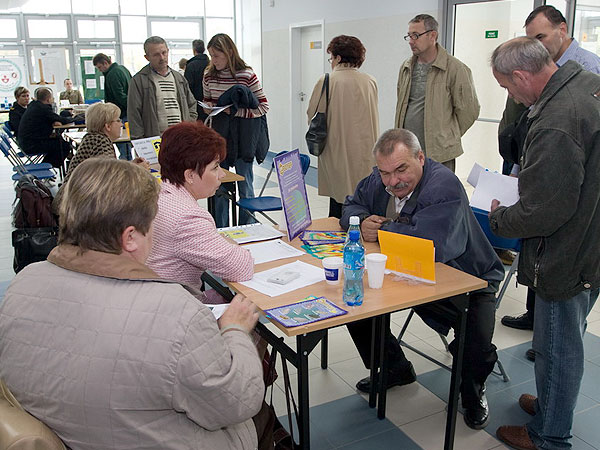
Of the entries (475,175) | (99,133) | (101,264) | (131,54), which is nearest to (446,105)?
(475,175)

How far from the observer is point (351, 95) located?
4277 mm

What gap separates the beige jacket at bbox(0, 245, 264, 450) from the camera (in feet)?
3.90

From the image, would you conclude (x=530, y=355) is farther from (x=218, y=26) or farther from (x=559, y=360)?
(x=218, y=26)

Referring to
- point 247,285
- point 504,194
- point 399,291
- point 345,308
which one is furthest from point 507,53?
point 247,285

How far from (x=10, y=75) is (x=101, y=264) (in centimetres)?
1297

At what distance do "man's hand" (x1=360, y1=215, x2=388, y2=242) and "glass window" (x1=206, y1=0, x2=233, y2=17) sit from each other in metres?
12.0

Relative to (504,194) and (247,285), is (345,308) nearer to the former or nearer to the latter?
(247,285)

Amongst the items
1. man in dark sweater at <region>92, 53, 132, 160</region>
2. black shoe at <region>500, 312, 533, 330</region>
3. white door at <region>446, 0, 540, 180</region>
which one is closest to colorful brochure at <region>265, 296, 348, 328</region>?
black shoe at <region>500, 312, 533, 330</region>

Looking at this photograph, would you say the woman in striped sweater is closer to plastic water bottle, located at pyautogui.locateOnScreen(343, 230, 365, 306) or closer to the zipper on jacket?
plastic water bottle, located at pyautogui.locateOnScreen(343, 230, 365, 306)

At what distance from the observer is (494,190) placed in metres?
2.39

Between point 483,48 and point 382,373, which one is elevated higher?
point 483,48

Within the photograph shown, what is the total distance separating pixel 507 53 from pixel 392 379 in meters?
1.63

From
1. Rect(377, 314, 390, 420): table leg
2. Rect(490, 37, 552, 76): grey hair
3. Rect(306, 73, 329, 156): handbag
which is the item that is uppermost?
Rect(490, 37, 552, 76): grey hair

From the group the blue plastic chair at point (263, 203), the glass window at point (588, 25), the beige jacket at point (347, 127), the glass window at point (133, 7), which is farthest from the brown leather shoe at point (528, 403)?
the glass window at point (133, 7)
